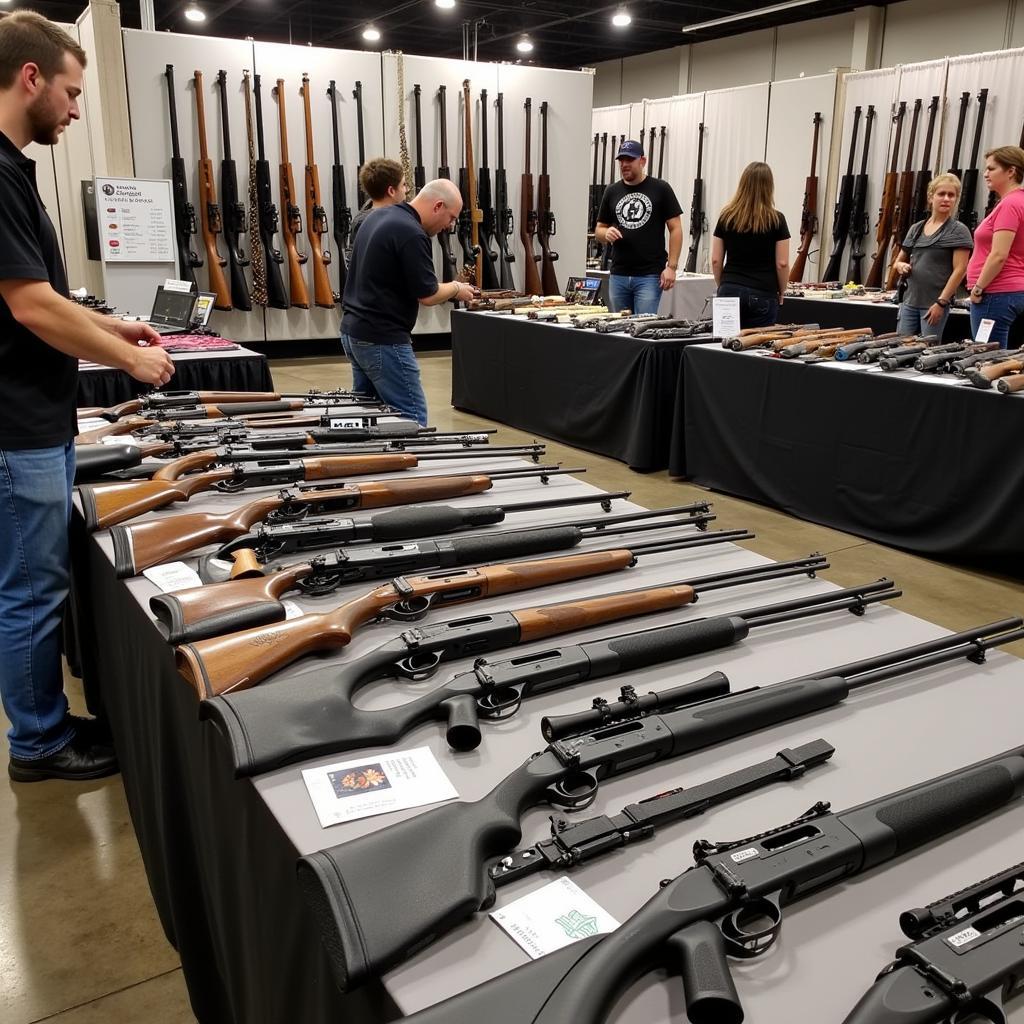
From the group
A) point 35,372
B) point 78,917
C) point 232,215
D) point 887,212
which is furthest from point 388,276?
point 887,212

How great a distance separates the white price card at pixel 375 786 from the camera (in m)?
1.21

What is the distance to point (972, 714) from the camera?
1.53 m

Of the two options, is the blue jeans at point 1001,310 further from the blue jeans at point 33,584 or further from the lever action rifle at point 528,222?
the lever action rifle at point 528,222

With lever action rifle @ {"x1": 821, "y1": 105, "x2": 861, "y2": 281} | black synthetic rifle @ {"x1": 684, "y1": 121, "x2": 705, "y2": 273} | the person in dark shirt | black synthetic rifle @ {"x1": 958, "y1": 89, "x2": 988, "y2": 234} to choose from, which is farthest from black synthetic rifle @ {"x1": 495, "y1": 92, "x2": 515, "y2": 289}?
the person in dark shirt

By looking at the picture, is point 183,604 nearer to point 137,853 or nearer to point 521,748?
point 521,748

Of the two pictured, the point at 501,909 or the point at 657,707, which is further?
the point at 657,707

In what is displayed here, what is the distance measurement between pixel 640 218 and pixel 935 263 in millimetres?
2043

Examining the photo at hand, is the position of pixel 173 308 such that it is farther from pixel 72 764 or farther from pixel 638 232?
pixel 72 764

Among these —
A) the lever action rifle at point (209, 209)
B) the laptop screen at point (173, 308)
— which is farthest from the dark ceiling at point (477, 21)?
the laptop screen at point (173, 308)

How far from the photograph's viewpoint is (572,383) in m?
6.23

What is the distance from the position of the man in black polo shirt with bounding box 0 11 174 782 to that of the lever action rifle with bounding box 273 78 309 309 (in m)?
7.42

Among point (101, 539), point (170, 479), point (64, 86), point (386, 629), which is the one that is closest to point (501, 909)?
point (386, 629)

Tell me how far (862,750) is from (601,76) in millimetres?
19963

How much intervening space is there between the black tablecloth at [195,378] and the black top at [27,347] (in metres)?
2.23
